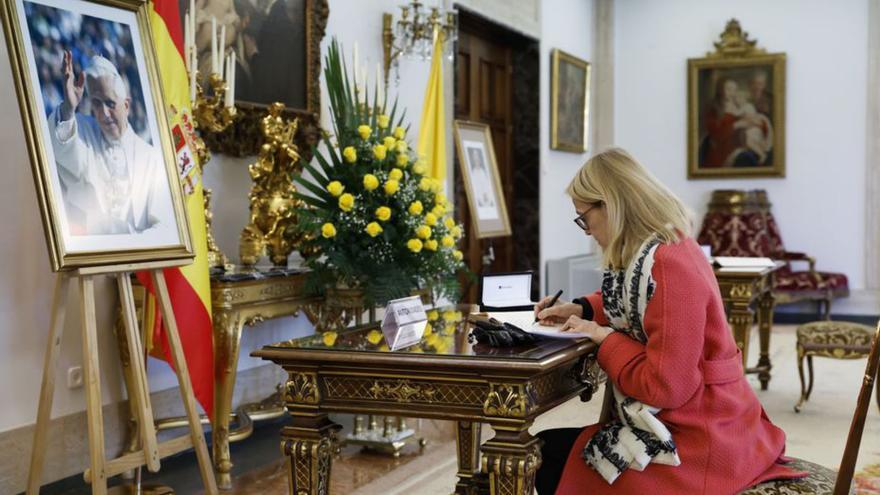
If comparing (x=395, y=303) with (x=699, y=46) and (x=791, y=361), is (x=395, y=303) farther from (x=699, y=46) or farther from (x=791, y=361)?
(x=699, y=46)

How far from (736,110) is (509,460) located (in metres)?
10.2

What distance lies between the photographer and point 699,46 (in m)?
12.0

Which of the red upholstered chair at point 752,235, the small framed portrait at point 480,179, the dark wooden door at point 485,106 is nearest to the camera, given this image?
the small framed portrait at point 480,179

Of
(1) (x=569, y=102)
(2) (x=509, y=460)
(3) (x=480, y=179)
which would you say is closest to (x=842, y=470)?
(2) (x=509, y=460)

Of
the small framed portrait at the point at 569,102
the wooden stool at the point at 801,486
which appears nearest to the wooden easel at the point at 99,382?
the wooden stool at the point at 801,486

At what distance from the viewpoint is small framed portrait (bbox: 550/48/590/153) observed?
10539 millimetres

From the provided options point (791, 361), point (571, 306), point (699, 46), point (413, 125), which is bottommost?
point (791, 361)

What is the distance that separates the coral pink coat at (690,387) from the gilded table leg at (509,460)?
0.36m

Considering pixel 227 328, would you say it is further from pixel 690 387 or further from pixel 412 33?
pixel 412 33

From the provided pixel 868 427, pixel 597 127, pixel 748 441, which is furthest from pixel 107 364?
pixel 597 127

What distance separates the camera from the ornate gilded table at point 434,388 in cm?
243

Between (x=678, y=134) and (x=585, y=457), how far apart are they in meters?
9.94

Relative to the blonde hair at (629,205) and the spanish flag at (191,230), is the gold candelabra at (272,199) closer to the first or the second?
the spanish flag at (191,230)

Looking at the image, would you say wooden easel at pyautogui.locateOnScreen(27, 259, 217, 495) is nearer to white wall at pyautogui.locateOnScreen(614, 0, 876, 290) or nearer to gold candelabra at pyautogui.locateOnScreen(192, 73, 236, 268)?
gold candelabra at pyautogui.locateOnScreen(192, 73, 236, 268)
